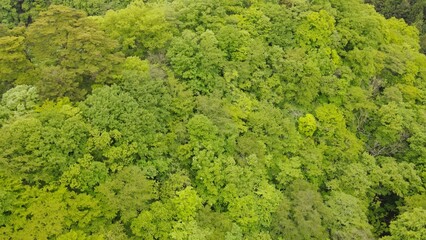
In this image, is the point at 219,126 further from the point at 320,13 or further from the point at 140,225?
the point at 320,13

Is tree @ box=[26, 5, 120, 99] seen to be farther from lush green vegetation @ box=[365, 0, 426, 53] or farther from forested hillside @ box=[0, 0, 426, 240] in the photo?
lush green vegetation @ box=[365, 0, 426, 53]

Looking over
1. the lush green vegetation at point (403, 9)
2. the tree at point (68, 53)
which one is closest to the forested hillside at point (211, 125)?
the tree at point (68, 53)

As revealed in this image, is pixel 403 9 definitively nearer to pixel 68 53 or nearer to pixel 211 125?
pixel 211 125

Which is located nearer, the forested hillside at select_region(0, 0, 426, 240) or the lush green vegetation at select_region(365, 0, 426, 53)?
the forested hillside at select_region(0, 0, 426, 240)

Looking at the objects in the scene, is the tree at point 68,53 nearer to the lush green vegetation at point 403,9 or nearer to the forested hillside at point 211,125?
the forested hillside at point 211,125

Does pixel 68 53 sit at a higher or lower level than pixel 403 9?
A: higher

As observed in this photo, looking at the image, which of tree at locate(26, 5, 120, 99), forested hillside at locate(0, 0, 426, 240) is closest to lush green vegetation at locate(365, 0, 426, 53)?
forested hillside at locate(0, 0, 426, 240)

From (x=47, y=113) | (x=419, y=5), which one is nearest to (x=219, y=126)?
(x=47, y=113)

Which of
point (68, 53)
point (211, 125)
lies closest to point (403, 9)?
point (211, 125)

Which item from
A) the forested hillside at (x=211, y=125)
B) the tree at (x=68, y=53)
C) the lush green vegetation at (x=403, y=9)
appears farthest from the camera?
the lush green vegetation at (x=403, y=9)
